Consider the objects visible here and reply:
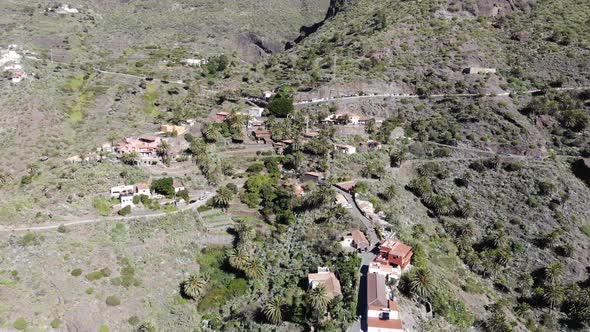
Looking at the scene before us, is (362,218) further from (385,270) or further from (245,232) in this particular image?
(245,232)

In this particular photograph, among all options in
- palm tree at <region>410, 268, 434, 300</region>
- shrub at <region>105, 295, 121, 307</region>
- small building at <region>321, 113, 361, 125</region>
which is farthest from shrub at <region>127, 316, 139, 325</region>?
small building at <region>321, 113, 361, 125</region>

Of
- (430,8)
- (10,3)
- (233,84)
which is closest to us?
(233,84)

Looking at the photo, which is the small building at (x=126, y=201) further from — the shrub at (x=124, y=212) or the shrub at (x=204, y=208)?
the shrub at (x=204, y=208)

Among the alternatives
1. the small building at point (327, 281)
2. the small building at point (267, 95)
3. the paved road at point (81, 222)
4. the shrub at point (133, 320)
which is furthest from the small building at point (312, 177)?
the shrub at point (133, 320)

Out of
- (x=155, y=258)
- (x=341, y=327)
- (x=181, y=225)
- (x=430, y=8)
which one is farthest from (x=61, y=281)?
(x=430, y=8)

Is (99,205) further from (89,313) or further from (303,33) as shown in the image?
(303,33)

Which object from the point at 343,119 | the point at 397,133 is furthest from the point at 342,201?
the point at 397,133
